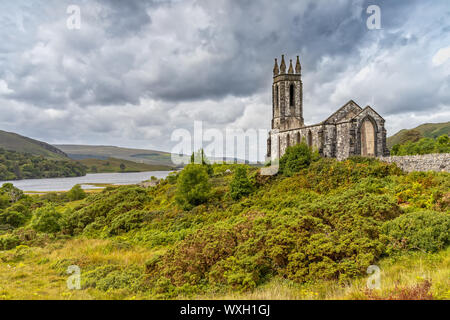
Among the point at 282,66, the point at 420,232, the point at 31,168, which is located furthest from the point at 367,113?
the point at 31,168

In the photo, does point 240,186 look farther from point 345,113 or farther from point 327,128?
point 345,113

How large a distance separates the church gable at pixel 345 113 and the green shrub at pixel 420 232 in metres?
20.1

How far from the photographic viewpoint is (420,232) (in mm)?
8414

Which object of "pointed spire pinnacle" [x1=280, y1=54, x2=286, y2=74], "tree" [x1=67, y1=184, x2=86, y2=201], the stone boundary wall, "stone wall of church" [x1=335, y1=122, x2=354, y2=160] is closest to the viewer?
the stone boundary wall

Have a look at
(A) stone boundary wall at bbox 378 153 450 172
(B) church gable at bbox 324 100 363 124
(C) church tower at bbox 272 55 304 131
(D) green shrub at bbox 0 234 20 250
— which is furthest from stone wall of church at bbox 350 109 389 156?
(D) green shrub at bbox 0 234 20 250

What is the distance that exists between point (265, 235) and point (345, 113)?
75.5ft

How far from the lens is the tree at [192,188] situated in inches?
845

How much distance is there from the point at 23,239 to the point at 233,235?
17.4m

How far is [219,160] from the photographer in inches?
1986

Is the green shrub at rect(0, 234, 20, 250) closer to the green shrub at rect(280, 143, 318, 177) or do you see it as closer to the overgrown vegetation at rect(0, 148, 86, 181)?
the green shrub at rect(280, 143, 318, 177)

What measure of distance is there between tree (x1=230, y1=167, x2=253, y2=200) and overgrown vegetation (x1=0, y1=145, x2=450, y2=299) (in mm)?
80

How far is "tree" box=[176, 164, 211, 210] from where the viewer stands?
2145 centimetres
